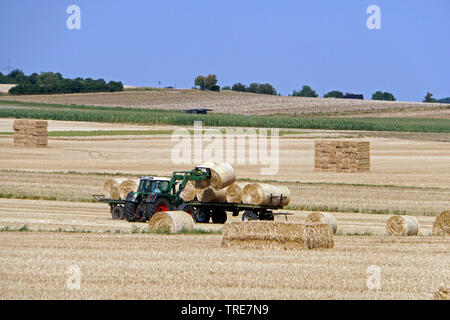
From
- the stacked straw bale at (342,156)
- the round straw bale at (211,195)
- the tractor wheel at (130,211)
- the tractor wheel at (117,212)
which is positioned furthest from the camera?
the stacked straw bale at (342,156)

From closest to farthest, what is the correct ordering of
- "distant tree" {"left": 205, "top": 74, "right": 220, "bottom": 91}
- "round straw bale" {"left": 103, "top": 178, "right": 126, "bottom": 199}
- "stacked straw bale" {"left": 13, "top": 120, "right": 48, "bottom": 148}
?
"round straw bale" {"left": 103, "top": 178, "right": 126, "bottom": 199} < "stacked straw bale" {"left": 13, "top": 120, "right": 48, "bottom": 148} < "distant tree" {"left": 205, "top": 74, "right": 220, "bottom": 91}

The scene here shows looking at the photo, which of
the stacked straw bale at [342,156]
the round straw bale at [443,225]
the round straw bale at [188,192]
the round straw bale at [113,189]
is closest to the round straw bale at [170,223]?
the round straw bale at [188,192]

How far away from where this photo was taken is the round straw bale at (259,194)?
2556 centimetres

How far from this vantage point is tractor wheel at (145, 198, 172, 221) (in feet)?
85.0

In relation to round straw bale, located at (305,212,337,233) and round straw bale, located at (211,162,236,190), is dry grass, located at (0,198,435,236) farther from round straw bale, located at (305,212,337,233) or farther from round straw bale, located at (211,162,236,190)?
round straw bale, located at (211,162,236,190)

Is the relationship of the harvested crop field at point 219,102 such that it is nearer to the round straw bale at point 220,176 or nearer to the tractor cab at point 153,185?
the tractor cab at point 153,185

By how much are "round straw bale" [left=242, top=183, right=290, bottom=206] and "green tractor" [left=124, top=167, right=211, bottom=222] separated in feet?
4.16

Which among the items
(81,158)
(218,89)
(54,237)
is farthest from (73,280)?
(218,89)

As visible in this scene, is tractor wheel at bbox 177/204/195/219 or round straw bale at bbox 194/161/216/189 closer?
round straw bale at bbox 194/161/216/189

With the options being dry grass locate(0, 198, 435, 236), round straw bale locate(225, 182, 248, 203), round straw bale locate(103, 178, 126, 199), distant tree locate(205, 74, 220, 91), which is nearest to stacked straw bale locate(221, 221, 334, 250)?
dry grass locate(0, 198, 435, 236)

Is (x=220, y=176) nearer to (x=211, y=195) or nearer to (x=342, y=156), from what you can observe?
(x=211, y=195)

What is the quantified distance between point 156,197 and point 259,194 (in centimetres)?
317

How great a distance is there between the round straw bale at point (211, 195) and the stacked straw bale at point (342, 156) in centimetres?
2188
